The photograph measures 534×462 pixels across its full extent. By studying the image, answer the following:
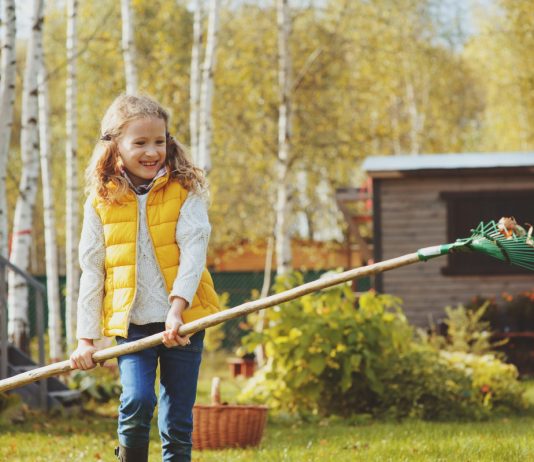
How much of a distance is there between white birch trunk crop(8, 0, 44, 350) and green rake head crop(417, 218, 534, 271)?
766 centimetres

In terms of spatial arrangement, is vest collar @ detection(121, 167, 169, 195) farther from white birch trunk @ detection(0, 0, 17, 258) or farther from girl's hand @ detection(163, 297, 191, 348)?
white birch trunk @ detection(0, 0, 17, 258)

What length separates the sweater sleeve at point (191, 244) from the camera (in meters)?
4.09

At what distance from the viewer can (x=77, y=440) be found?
743cm

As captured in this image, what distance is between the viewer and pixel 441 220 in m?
15.0

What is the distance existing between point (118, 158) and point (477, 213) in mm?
11306

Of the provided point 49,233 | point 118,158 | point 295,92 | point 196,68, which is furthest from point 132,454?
point 295,92

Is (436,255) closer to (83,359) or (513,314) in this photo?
(83,359)

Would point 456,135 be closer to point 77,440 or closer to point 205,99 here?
point 205,99

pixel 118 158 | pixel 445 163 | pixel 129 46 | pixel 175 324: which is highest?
pixel 129 46

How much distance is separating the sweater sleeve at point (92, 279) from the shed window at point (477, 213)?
11.2m

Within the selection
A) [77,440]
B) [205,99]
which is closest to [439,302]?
[205,99]

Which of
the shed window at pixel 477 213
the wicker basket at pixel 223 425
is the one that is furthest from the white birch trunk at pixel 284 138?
the wicker basket at pixel 223 425

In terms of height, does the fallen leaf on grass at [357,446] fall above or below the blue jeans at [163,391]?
below

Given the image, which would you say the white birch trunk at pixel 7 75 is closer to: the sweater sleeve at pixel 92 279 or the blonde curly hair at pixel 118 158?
the blonde curly hair at pixel 118 158
